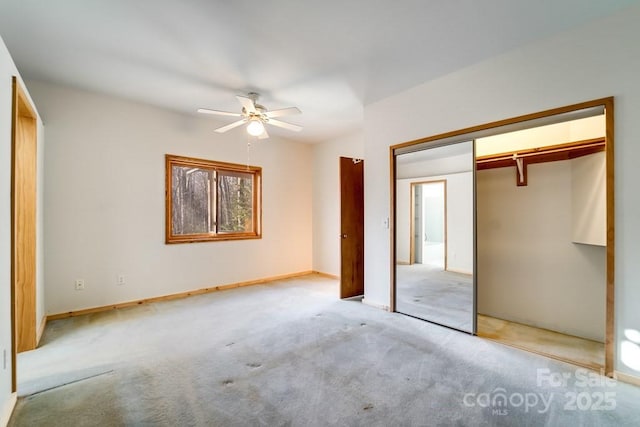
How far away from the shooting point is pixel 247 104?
304cm

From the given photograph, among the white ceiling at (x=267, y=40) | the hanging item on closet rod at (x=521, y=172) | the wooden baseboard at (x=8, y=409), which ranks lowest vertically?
the wooden baseboard at (x=8, y=409)

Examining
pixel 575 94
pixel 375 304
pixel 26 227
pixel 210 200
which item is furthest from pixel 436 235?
pixel 26 227

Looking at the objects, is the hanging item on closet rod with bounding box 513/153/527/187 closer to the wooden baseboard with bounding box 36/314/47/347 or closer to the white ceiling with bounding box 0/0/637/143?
the white ceiling with bounding box 0/0/637/143

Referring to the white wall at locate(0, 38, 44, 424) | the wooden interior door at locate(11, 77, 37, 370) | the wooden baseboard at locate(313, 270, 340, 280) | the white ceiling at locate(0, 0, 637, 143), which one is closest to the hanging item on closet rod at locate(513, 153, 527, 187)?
the white ceiling at locate(0, 0, 637, 143)

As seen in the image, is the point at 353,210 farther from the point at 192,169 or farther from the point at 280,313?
the point at 192,169

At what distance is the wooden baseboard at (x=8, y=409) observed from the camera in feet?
5.24

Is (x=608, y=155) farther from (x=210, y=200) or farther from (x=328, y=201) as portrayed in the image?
(x=210, y=200)

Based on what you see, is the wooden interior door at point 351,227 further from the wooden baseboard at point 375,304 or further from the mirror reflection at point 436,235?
the mirror reflection at point 436,235

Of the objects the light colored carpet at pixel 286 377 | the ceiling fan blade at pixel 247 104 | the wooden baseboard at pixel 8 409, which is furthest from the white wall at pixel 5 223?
the ceiling fan blade at pixel 247 104

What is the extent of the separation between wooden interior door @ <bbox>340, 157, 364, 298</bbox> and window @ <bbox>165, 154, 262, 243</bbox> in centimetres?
167

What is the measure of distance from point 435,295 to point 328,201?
2.75 meters

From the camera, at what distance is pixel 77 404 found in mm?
1807

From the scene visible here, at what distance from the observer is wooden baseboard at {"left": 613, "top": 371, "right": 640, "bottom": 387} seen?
1.97m

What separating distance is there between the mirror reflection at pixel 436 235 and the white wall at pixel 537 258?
608mm
